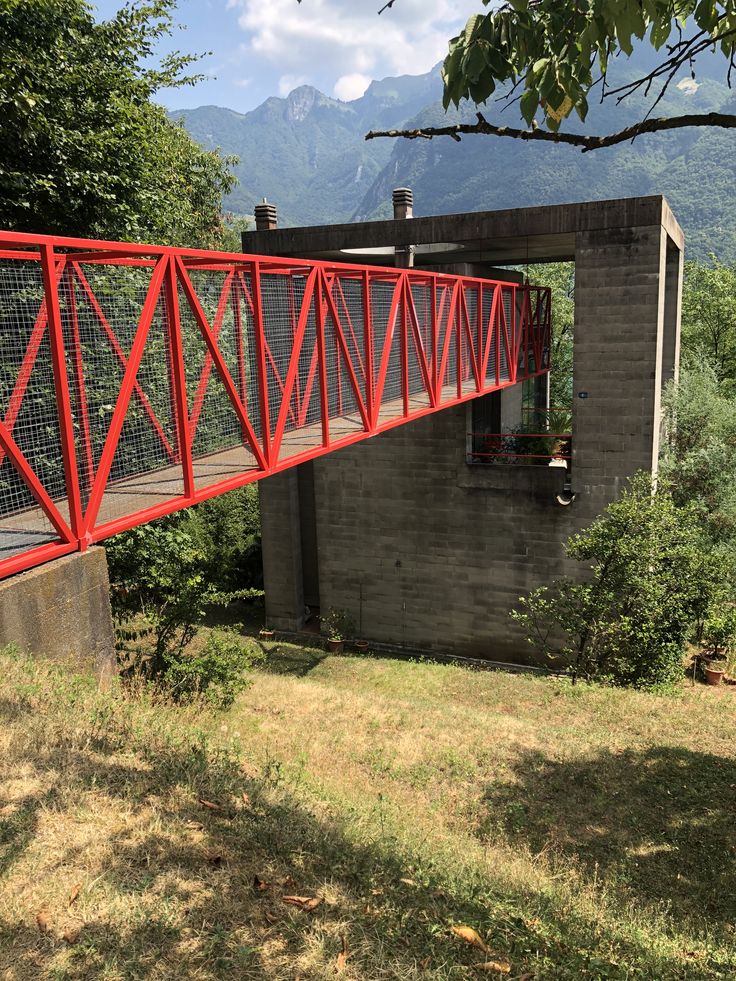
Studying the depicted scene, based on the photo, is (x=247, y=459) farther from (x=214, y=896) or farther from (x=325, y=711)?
(x=214, y=896)

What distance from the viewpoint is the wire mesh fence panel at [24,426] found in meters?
4.95

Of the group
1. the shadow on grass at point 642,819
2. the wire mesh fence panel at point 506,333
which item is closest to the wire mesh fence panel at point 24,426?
the shadow on grass at point 642,819

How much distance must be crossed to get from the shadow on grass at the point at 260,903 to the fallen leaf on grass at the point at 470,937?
0.04 metres

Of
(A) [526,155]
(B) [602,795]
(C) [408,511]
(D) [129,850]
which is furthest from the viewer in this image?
(A) [526,155]

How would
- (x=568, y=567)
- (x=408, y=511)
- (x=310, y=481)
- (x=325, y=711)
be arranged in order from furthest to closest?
(x=310, y=481) < (x=408, y=511) < (x=568, y=567) < (x=325, y=711)

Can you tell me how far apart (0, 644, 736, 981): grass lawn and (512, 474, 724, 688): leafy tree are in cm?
329

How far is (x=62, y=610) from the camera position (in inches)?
194

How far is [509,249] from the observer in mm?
16719

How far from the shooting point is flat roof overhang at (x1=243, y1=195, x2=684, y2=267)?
1348cm

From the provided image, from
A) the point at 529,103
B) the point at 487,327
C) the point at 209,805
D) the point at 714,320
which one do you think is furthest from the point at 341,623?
the point at 714,320

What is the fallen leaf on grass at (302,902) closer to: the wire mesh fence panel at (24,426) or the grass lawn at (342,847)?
the grass lawn at (342,847)

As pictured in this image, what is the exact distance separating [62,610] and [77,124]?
301 inches

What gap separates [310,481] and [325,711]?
30.8 ft

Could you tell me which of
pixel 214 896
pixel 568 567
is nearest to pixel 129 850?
pixel 214 896
